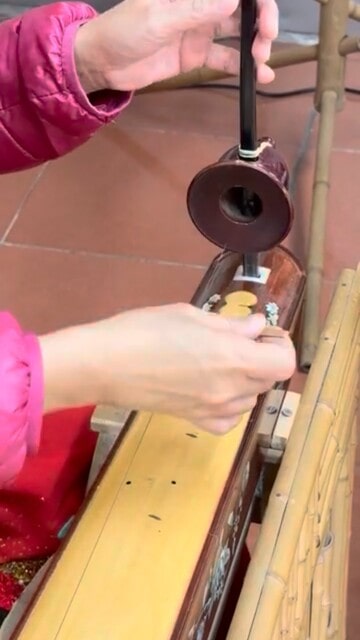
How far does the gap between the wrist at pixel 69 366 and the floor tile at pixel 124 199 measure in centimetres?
116

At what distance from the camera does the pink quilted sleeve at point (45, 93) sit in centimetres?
93

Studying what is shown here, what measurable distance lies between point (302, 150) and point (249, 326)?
1.44 metres

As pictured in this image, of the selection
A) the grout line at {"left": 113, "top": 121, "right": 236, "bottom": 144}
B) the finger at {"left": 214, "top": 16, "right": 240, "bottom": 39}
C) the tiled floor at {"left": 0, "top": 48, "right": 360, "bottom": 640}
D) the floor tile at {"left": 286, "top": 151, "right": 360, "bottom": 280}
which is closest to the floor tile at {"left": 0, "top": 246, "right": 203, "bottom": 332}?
the tiled floor at {"left": 0, "top": 48, "right": 360, "bottom": 640}

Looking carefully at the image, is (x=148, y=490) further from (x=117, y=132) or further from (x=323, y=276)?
(x=117, y=132)

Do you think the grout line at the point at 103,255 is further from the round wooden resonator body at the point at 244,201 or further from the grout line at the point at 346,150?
the round wooden resonator body at the point at 244,201

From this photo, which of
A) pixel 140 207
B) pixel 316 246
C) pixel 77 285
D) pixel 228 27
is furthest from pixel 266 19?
pixel 140 207

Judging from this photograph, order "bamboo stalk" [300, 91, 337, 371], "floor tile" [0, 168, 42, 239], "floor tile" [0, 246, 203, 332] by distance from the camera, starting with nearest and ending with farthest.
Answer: "bamboo stalk" [300, 91, 337, 371] → "floor tile" [0, 246, 203, 332] → "floor tile" [0, 168, 42, 239]

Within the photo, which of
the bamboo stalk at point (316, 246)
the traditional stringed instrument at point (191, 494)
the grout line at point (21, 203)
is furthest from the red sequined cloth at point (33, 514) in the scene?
the grout line at point (21, 203)

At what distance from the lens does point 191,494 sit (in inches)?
27.7

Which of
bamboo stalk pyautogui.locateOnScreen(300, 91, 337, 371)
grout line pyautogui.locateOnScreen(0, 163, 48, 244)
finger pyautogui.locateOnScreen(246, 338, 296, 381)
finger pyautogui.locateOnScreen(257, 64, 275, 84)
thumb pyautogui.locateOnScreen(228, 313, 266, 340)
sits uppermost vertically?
finger pyautogui.locateOnScreen(257, 64, 275, 84)

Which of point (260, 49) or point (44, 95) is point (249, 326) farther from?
point (44, 95)

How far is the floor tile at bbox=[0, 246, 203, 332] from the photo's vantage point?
68.0 inches

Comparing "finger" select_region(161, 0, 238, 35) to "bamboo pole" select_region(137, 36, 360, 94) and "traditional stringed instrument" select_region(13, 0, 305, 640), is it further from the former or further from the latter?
"bamboo pole" select_region(137, 36, 360, 94)

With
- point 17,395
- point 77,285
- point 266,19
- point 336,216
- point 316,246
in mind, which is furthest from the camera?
point 336,216
